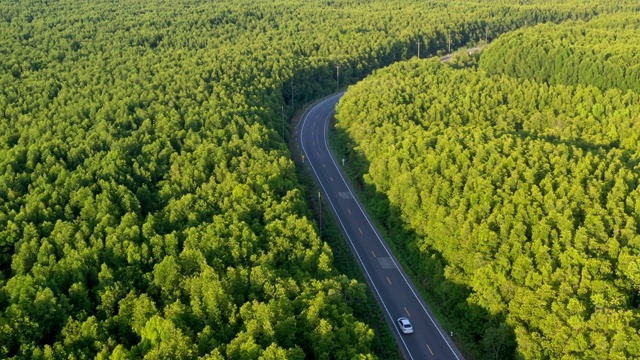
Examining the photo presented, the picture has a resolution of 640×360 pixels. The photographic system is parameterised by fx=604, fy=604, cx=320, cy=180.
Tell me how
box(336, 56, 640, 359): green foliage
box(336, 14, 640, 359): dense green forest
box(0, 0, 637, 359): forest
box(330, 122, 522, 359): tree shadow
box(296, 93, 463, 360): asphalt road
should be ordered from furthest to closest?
box(296, 93, 463, 360): asphalt road < box(330, 122, 522, 359): tree shadow < box(336, 14, 640, 359): dense green forest < box(336, 56, 640, 359): green foliage < box(0, 0, 637, 359): forest

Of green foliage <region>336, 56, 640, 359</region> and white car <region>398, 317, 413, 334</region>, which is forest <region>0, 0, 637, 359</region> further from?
white car <region>398, 317, 413, 334</region>

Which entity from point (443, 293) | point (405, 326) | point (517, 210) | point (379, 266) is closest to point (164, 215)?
point (379, 266)

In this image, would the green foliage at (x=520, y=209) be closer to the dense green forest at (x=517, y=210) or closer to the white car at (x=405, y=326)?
the dense green forest at (x=517, y=210)

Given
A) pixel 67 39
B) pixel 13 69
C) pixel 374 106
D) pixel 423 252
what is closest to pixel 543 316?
pixel 423 252

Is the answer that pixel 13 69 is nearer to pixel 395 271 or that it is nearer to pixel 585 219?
pixel 395 271

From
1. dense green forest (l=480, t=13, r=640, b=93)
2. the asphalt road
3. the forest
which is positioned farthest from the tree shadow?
dense green forest (l=480, t=13, r=640, b=93)

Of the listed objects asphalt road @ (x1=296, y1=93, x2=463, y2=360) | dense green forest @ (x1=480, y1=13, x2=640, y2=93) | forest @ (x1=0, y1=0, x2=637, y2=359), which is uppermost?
forest @ (x1=0, y1=0, x2=637, y2=359)
